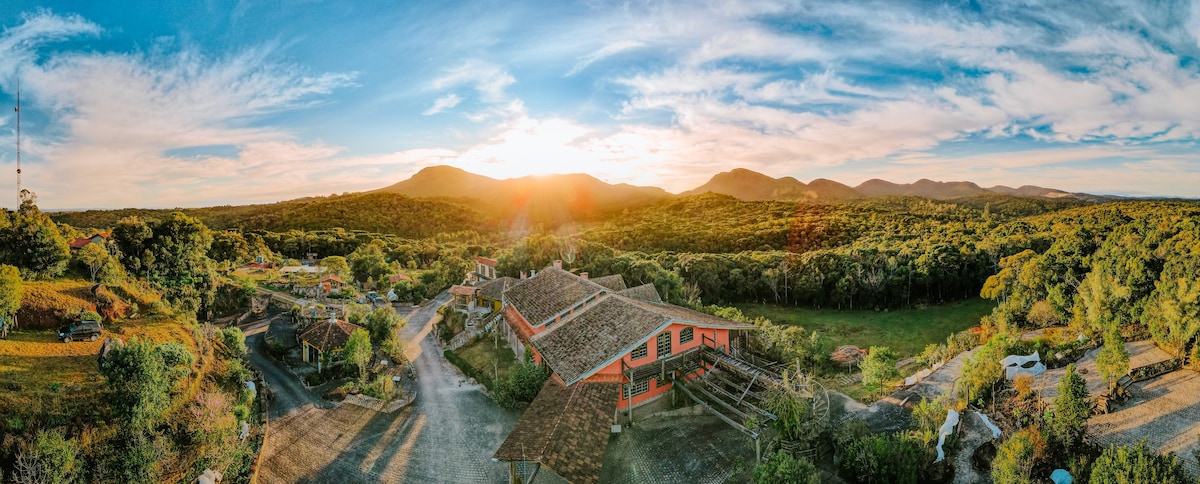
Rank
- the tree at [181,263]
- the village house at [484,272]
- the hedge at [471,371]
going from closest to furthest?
the hedge at [471,371], the tree at [181,263], the village house at [484,272]

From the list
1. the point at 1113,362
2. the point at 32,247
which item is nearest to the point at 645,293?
the point at 1113,362

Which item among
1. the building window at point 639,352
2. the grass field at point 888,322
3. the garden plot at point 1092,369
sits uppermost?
the building window at point 639,352

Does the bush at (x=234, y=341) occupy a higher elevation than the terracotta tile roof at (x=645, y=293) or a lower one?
lower

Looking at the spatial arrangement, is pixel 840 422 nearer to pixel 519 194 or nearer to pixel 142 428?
pixel 142 428

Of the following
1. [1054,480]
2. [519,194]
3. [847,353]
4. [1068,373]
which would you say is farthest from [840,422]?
[519,194]

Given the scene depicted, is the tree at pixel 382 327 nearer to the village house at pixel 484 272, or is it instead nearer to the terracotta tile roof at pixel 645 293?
the terracotta tile roof at pixel 645 293

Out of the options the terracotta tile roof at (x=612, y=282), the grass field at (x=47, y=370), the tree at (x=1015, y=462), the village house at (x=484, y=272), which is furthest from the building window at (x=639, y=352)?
the village house at (x=484, y=272)

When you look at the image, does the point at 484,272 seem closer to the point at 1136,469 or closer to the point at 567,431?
the point at 567,431
